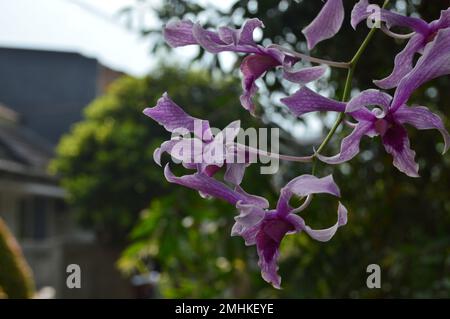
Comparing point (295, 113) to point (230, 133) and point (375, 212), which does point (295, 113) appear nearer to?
point (230, 133)

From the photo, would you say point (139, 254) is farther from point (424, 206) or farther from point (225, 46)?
point (225, 46)

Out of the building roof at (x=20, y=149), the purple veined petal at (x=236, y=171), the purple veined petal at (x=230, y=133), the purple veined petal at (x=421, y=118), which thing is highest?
the building roof at (x=20, y=149)

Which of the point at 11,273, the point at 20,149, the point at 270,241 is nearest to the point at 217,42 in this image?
the point at 270,241

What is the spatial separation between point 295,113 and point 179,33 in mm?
75

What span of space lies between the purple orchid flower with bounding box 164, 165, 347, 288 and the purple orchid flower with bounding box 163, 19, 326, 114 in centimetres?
6

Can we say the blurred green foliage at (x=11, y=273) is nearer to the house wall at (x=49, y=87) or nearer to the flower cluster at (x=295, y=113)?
the flower cluster at (x=295, y=113)

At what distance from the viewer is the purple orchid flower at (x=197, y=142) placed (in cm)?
34

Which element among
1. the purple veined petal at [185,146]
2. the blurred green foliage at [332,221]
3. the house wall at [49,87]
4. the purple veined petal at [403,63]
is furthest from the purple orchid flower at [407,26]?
the house wall at [49,87]

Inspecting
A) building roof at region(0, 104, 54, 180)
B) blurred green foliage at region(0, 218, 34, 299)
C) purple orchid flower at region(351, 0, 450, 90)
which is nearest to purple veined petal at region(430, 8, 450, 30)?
purple orchid flower at region(351, 0, 450, 90)

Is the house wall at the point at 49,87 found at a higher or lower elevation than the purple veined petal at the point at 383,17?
higher

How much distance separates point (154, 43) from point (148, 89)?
6266mm

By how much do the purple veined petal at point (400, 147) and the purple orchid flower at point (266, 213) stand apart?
5 cm

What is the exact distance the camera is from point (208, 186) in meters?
0.35
